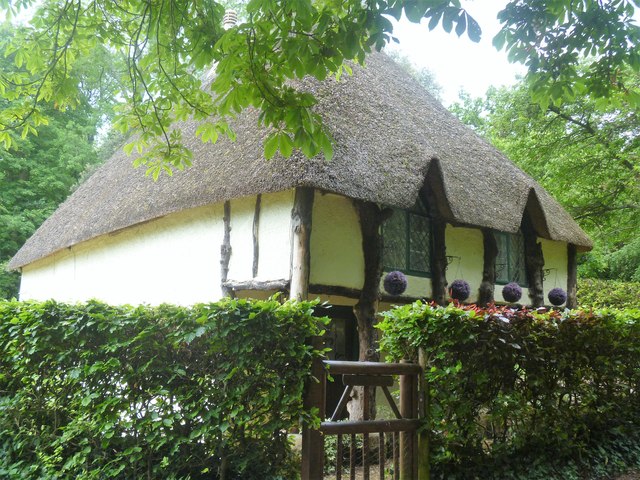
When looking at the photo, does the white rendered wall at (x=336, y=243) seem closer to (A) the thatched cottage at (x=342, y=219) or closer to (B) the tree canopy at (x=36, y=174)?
(A) the thatched cottage at (x=342, y=219)

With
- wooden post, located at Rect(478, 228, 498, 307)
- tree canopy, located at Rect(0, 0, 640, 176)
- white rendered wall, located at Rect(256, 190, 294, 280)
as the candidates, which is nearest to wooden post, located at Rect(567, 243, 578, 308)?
wooden post, located at Rect(478, 228, 498, 307)

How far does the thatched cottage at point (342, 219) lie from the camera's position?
8.47 meters

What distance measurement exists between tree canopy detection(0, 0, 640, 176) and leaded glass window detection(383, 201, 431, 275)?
4.52m

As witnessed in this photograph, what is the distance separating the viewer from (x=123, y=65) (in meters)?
6.36

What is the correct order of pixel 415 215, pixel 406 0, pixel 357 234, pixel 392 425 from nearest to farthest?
pixel 406 0, pixel 392 425, pixel 357 234, pixel 415 215

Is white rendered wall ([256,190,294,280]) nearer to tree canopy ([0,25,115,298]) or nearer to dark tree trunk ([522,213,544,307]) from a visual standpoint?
dark tree trunk ([522,213,544,307])

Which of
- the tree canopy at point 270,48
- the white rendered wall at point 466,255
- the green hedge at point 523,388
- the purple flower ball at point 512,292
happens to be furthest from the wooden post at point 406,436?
the purple flower ball at point 512,292

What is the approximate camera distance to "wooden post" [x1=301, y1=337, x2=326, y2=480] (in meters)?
4.14

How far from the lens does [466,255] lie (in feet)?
36.6

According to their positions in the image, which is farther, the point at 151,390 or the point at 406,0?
the point at 151,390

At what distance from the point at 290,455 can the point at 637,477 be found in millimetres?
3542

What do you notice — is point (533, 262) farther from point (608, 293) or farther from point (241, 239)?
point (241, 239)

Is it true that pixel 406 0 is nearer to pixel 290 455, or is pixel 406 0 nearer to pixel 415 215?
pixel 290 455

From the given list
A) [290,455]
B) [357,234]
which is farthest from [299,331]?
[357,234]
